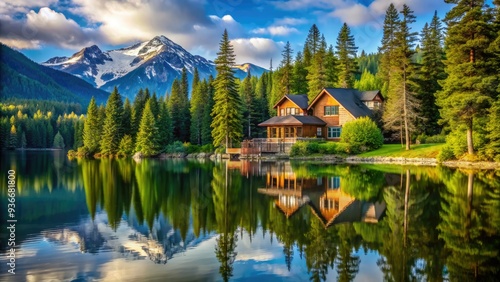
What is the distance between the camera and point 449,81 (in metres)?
38.3

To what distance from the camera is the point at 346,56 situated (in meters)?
66.9

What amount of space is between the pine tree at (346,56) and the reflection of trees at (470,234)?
4840 centimetres

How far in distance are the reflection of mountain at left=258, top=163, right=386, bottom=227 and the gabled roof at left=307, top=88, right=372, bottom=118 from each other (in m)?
32.4

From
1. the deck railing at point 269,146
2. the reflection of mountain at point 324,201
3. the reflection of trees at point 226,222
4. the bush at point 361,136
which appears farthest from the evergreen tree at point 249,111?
the reflection of trees at point 226,222

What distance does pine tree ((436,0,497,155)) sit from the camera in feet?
119

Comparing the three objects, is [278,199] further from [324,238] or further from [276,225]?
[324,238]

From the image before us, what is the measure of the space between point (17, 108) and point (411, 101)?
165713mm

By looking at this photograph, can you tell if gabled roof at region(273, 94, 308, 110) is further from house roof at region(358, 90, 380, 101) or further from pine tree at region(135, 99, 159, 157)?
pine tree at region(135, 99, 159, 157)

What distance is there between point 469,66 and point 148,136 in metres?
48.5

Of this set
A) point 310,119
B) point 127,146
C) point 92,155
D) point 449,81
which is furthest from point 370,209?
point 92,155

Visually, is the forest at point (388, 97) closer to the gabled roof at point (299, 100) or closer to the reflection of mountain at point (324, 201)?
the gabled roof at point (299, 100)

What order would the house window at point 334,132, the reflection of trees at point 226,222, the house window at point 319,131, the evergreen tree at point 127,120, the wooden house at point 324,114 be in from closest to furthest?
1. the reflection of trees at point 226,222
2. the wooden house at point 324,114
3. the house window at point 334,132
4. the house window at point 319,131
5. the evergreen tree at point 127,120

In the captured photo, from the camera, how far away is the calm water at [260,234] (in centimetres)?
961

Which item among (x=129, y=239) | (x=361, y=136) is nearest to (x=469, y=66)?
(x=361, y=136)
